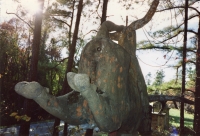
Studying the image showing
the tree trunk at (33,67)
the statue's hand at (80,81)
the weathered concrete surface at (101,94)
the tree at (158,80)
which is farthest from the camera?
the tree at (158,80)

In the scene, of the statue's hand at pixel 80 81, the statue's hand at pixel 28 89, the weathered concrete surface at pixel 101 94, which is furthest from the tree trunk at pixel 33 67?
the statue's hand at pixel 80 81

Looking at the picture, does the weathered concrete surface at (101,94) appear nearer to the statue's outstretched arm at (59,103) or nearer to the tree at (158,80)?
the statue's outstretched arm at (59,103)

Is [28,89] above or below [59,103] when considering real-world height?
above

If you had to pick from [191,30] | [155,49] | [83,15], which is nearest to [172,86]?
[155,49]

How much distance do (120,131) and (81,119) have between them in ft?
1.49

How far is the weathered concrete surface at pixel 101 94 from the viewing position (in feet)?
5.46

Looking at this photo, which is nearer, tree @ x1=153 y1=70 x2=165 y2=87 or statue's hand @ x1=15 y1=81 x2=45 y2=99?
statue's hand @ x1=15 y1=81 x2=45 y2=99

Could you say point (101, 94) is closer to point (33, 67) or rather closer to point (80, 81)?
point (80, 81)

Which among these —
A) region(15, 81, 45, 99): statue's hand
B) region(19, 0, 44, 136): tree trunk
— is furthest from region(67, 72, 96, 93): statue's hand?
region(19, 0, 44, 136): tree trunk

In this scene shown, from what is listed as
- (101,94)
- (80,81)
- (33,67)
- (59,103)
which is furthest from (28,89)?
(33,67)

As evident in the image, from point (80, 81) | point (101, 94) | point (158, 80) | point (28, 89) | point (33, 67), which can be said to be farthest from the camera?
point (158, 80)

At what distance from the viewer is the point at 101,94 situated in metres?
1.83

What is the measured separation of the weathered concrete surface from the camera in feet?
5.46

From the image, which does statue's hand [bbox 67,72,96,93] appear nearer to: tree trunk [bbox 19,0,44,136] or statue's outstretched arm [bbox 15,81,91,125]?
statue's outstretched arm [bbox 15,81,91,125]
